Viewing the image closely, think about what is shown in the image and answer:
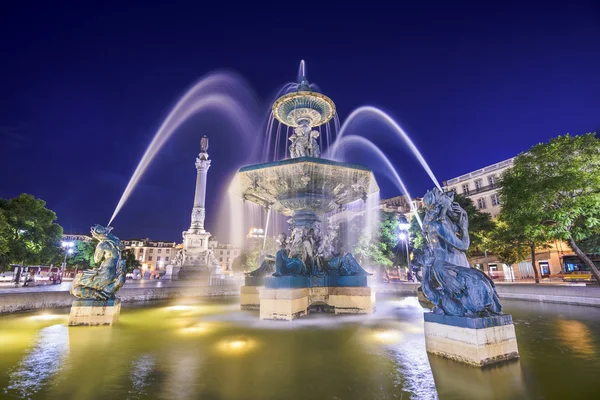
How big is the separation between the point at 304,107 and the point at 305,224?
17.6 feet

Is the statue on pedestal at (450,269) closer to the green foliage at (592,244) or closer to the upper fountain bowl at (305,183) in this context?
the upper fountain bowl at (305,183)

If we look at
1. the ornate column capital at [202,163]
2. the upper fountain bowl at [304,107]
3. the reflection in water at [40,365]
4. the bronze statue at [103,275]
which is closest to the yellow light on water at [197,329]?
the reflection in water at [40,365]

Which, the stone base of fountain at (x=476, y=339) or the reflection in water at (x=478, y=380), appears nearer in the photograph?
the reflection in water at (x=478, y=380)

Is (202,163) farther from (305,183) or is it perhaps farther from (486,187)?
(486,187)

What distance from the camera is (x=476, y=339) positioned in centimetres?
455

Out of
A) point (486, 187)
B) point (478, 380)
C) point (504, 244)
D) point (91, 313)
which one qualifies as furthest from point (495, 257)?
point (91, 313)

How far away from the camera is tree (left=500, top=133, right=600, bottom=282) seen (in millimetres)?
16328

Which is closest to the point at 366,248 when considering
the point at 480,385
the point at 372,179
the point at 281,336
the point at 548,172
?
the point at 548,172

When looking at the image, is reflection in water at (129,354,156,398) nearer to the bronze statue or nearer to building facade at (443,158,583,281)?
the bronze statue

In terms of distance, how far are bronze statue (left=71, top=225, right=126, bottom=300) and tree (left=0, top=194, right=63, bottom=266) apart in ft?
76.8

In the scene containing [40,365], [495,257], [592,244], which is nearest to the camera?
[40,365]

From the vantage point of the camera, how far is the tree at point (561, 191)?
16328 millimetres

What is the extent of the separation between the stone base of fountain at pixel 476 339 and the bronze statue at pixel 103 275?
355 inches

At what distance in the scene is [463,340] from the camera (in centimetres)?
474
